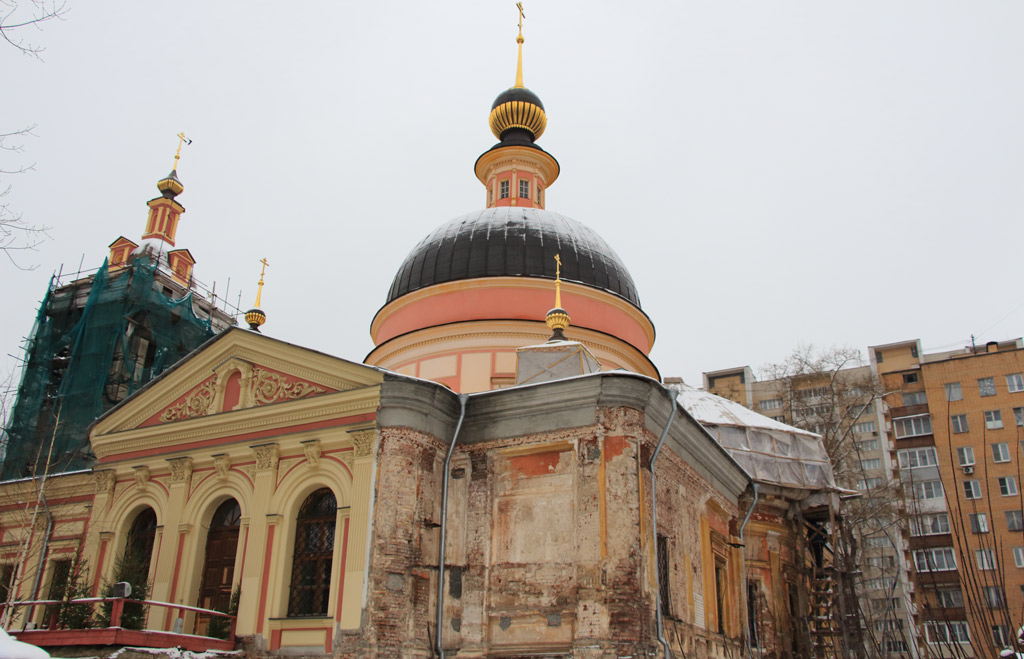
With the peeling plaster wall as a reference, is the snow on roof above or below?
above

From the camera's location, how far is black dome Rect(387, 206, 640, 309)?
761 inches

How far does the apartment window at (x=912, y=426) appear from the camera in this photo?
41.0m

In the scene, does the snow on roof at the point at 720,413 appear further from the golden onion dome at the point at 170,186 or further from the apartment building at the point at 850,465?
the golden onion dome at the point at 170,186

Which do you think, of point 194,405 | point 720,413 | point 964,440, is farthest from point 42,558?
point 964,440

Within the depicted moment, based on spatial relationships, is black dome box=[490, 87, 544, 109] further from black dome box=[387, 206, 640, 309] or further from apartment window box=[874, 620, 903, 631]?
apartment window box=[874, 620, 903, 631]

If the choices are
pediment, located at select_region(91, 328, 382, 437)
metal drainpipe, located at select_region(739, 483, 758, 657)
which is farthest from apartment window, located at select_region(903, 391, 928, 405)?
pediment, located at select_region(91, 328, 382, 437)

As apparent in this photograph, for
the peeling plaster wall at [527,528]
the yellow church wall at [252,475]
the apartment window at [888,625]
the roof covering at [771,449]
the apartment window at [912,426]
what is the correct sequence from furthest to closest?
the apartment window at [912,426] < the roof covering at [771,449] < the yellow church wall at [252,475] < the peeling plaster wall at [527,528] < the apartment window at [888,625]

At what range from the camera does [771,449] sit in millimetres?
20688

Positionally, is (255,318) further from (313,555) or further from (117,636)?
(117,636)

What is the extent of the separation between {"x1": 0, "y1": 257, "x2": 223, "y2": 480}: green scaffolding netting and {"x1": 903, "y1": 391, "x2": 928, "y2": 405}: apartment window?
31.9 meters

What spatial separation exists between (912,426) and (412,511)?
116 feet

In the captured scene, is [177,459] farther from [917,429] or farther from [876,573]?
[917,429]

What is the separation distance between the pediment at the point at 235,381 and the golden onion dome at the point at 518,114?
1269cm

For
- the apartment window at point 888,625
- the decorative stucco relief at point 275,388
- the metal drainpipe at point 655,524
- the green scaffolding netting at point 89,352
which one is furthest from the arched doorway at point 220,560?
the green scaffolding netting at point 89,352
